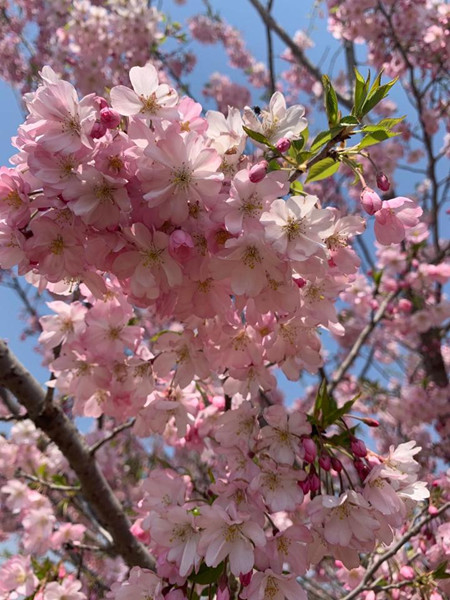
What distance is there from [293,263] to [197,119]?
0.43 metres

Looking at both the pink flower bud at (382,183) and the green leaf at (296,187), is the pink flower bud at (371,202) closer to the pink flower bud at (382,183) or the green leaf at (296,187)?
the pink flower bud at (382,183)

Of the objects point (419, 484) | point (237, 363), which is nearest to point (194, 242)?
point (237, 363)

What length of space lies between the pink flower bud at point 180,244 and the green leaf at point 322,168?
0.43 meters

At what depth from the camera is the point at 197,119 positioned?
1.24 m

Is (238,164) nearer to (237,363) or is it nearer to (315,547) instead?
(237,363)

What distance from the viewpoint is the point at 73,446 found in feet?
6.81

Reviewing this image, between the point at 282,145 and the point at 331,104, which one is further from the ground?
the point at 331,104

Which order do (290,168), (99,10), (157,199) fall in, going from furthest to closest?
(99,10) < (290,168) < (157,199)

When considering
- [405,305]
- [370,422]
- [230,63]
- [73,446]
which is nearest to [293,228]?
[370,422]

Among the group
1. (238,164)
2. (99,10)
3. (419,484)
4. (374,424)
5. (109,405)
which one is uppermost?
(99,10)

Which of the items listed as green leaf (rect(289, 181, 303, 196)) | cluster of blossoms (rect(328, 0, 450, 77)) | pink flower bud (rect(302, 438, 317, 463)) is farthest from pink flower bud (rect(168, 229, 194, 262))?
cluster of blossoms (rect(328, 0, 450, 77))

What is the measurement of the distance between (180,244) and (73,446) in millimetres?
1309

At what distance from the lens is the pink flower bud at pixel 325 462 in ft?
4.55

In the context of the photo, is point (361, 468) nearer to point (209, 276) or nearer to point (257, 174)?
point (209, 276)
